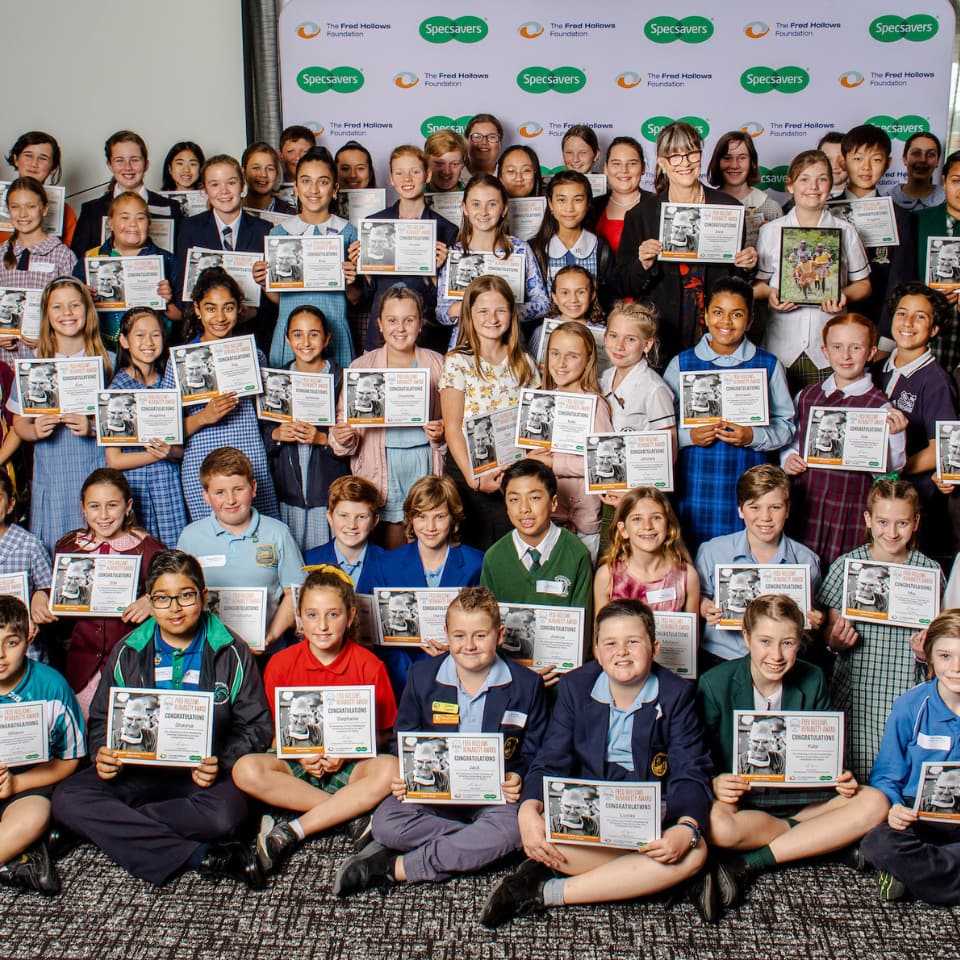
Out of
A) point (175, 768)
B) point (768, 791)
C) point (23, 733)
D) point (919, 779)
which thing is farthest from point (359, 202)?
point (919, 779)

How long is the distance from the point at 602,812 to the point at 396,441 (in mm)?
2197

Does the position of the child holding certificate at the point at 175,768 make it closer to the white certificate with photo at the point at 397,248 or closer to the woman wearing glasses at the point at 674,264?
the white certificate with photo at the point at 397,248

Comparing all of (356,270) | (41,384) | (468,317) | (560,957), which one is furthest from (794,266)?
(41,384)

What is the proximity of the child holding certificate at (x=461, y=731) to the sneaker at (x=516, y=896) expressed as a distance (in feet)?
0.41

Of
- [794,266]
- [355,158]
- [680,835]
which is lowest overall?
[680,835]

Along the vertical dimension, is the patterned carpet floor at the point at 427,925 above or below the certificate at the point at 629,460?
below

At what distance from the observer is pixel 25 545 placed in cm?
458

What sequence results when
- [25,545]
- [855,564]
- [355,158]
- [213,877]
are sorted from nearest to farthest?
[213,877] < [855,564] < [25,545] < [355,158]

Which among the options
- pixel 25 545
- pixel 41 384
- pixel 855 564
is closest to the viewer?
pixel 855 564

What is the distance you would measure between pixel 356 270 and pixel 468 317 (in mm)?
824

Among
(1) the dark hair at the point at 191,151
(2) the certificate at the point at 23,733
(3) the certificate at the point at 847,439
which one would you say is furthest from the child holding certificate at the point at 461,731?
(1) the dark hair at the point at 191,151

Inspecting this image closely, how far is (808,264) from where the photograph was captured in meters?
5.01

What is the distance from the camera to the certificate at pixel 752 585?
4055 millimetres

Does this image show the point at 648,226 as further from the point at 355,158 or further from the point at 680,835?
the point at 680,835
